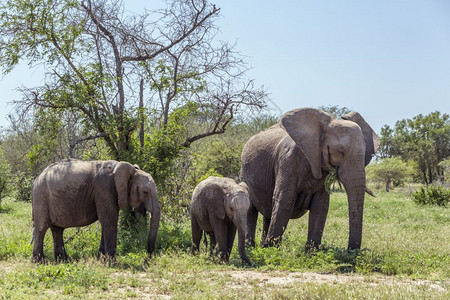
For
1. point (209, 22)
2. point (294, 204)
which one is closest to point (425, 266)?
point (294, 204)

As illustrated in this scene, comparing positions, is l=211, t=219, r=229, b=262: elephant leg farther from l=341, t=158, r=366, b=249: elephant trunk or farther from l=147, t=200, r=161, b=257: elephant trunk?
Answer: l=341, t=158, r=366, b=249: elephant trunk

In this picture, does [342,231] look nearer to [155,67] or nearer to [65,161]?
[155,67]

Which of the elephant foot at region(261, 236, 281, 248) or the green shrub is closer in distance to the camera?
the elephant foot at region(261, 236, 281, 248)

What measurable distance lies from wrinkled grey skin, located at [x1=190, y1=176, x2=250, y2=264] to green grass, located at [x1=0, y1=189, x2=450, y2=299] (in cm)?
40

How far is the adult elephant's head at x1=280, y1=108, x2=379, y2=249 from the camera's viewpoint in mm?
9703

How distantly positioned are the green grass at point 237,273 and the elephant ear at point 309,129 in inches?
71.7

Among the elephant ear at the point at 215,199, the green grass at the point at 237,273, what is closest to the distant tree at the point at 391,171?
the green grass at the point at 237,273

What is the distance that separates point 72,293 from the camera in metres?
7.52

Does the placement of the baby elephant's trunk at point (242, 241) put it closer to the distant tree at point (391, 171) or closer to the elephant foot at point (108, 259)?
the elephant foot at point (108, 259)

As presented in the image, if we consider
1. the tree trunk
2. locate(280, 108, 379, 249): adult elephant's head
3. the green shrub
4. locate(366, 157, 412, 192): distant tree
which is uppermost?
the tree trunk

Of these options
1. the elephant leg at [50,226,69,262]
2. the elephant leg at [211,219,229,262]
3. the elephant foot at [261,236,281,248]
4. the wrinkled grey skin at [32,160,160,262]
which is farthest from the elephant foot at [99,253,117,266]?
the elephant foot at [261,236,281,248]

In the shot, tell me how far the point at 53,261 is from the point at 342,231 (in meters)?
8.76

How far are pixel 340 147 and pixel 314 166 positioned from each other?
672 millimetres

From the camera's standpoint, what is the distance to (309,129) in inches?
420
